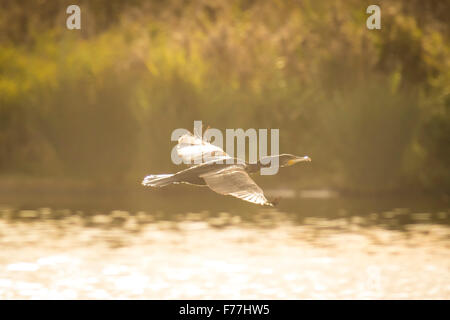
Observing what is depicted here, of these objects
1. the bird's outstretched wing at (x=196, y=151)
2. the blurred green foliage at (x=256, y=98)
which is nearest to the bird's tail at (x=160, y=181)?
the bird's outstretched wing at (x=196, y=151)

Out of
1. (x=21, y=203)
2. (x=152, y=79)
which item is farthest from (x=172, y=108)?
(x=21, y=203)

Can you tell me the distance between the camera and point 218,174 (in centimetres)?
970

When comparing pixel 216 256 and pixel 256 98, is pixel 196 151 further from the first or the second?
pixel 256 98

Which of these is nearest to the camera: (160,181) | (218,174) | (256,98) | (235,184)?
(235,184)

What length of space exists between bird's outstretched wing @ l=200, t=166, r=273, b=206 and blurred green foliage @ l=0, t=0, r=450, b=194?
25.2 metres

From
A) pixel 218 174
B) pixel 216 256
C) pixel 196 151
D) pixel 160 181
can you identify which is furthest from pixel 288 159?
pixel 216 256

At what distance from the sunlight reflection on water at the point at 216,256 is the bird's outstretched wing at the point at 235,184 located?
18101 mm

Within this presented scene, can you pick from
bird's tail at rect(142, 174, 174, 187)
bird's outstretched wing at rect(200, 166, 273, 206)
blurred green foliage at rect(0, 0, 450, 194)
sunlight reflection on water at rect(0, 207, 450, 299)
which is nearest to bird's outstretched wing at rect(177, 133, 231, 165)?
bird's outstretched wing at rect(200, 166, 273, 206)

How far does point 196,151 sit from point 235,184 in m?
1.15

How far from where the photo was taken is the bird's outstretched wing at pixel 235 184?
9320mm

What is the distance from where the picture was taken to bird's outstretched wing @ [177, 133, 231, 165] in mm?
10312

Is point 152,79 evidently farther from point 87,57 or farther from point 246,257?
point 246,257

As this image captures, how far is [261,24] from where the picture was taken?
152 ft

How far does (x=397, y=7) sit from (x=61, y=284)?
21.2 meters
